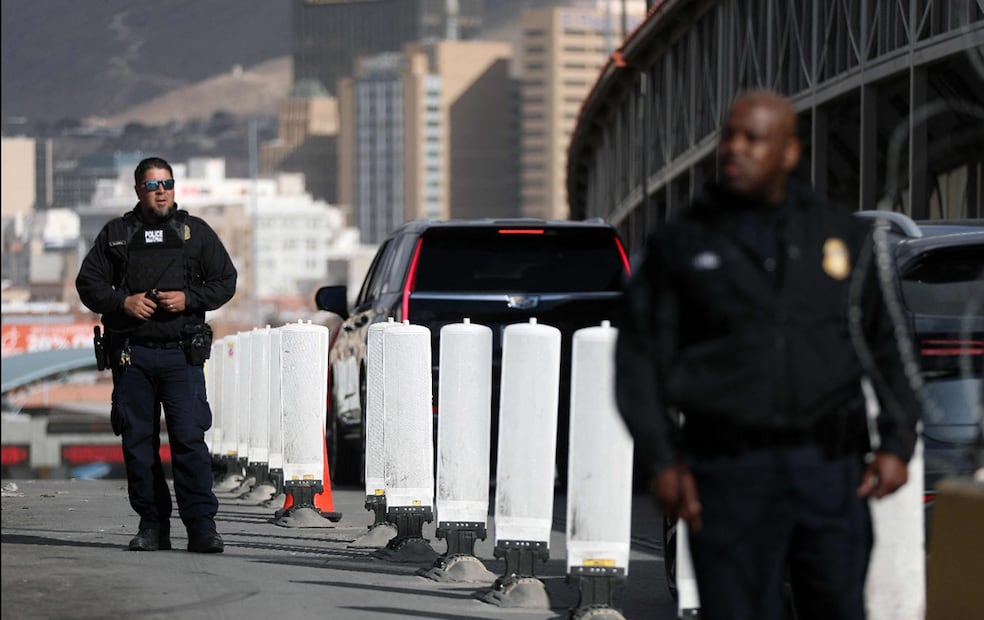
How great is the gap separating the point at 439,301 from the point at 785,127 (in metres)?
8.99

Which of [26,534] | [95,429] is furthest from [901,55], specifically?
[95,429]

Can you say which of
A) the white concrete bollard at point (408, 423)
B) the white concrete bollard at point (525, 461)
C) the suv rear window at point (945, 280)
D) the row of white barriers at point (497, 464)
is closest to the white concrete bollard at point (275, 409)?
the row of white barriers at point (497, 464)

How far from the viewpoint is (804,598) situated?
17.7ft

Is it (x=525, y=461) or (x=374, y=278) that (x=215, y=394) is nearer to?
(x=374, y=278)

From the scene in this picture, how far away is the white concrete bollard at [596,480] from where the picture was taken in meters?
8.26

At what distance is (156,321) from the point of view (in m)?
10.2

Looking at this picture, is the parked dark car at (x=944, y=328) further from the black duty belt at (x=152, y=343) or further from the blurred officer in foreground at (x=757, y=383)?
the black duty belt at (x=152, y=343)

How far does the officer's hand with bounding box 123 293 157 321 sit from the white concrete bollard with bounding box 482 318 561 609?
201 cm

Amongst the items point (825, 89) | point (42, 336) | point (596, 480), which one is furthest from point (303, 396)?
point (42, 336)

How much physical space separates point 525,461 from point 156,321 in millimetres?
2203

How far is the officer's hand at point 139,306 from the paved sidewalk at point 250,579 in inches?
45.2

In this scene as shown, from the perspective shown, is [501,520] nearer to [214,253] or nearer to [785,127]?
[214,253]

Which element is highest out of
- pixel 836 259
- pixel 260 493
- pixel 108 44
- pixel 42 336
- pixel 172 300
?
pixel 108 44

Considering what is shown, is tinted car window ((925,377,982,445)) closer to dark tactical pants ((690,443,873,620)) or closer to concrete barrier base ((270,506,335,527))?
dark tactical pants ((690,443,873,620))
